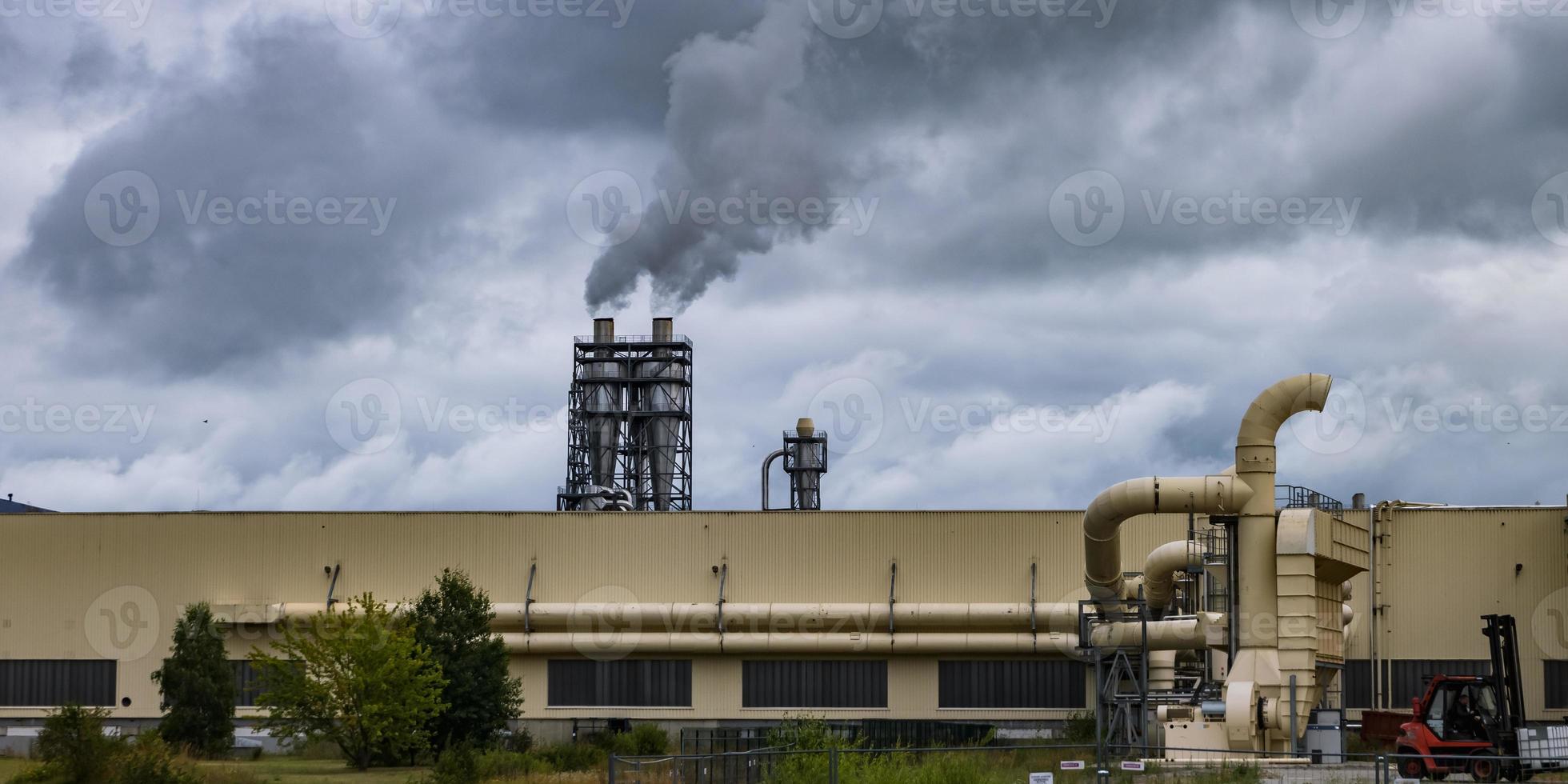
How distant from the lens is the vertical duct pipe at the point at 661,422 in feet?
215

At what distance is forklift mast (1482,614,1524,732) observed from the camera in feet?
102

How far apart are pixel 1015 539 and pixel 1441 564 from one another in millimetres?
11608

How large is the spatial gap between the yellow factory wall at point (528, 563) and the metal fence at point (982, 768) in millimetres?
11966

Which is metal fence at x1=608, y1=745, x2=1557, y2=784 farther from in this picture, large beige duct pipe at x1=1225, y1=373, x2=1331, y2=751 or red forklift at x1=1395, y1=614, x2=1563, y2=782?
large beige duct pipe at x1=1225, y1=373, x2=1331, y2=751

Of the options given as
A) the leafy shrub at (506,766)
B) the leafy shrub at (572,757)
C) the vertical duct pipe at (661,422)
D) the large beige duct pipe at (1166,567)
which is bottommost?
the leafy shrub at (572,757)

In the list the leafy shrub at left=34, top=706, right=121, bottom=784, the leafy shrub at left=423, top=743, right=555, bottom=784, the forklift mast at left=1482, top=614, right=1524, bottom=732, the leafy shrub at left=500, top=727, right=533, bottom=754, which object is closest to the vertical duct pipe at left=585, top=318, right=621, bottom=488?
the leafy shrub at left=500, top=727, right=533, bottom=754

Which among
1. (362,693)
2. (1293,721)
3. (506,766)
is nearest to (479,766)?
(506,766)

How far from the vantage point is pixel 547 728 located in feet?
157

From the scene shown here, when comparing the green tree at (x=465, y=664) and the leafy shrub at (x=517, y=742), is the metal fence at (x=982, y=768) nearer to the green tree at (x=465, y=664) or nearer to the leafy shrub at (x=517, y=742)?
the green tree at (x=465, y=664)

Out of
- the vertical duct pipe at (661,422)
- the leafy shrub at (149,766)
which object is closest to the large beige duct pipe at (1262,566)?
the leafy shrub at (149,766)

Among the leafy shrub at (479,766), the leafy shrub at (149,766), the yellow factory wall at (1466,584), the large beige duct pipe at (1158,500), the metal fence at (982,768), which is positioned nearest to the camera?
the metal fence at (982,768)

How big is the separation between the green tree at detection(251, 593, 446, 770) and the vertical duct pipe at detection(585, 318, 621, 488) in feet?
85.3

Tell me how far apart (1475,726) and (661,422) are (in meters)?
38.7

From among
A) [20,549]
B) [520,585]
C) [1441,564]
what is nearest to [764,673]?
[520,585]
